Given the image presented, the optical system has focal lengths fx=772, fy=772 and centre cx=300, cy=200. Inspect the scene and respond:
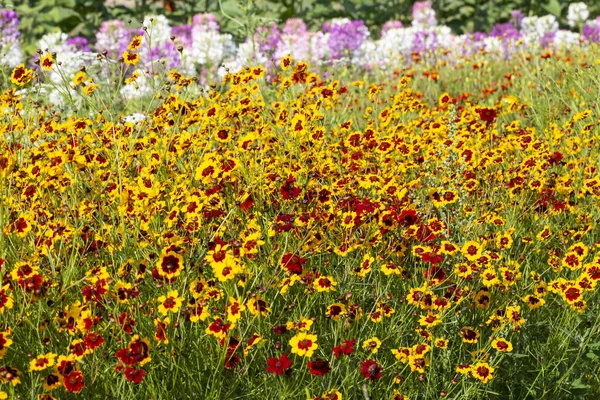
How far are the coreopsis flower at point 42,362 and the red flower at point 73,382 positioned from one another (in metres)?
0.06

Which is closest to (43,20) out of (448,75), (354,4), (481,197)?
(354,4)

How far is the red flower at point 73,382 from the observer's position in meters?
1.92

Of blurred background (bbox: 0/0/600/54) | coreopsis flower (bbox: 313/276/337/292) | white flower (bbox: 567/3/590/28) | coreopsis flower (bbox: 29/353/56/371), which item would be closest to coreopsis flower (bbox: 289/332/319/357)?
coreopsis flower (bbox: 313/276/337/292)

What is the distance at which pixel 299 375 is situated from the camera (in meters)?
2.53

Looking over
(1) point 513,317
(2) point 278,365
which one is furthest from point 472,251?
(2) point 278,365

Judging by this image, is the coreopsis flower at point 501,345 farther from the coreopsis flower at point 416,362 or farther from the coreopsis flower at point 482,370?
the coreopsis flower at point 416,362

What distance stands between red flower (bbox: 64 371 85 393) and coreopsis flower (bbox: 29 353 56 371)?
6 cm

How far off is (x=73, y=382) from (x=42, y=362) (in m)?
0.10

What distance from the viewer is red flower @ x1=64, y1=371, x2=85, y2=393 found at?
75.5 inches

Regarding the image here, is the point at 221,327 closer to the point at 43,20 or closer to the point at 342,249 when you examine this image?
the point at 342,249

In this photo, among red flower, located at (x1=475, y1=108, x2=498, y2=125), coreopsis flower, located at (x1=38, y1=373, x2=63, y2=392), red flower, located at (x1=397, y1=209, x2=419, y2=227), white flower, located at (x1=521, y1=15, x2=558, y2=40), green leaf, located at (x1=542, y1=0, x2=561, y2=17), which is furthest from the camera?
green leaf, located at (x1=542, y1=0, x2=561, y2=17)

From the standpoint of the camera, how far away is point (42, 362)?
196 centimetres

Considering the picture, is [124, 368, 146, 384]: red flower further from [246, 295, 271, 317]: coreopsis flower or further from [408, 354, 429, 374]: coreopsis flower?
[408, 354, 429, 374]: coreopsis flower

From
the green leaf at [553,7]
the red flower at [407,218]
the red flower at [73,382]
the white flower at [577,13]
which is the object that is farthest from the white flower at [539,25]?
the red flower at [73,382]
